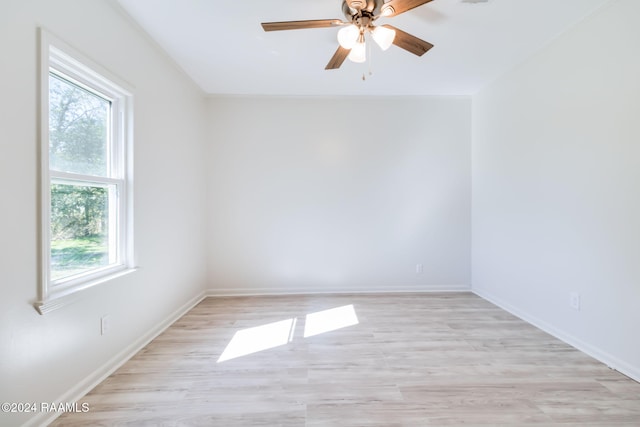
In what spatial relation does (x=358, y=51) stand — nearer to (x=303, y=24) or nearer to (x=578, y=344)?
(x=303, y=24)

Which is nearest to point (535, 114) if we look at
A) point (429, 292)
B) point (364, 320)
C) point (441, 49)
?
point (441, 49)

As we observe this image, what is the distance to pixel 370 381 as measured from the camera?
1843 millimetres

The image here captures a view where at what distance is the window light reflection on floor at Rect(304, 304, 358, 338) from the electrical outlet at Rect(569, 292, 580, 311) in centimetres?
183

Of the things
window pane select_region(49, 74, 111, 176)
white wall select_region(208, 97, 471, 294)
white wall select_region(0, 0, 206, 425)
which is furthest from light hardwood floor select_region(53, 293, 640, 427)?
window pane select_region(49, 74, 111, 176)

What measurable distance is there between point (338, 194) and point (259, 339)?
202cm

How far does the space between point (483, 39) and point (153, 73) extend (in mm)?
2910

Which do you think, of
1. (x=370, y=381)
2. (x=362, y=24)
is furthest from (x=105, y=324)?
(x=362, y=24)

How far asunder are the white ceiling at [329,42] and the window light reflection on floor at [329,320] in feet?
8.17

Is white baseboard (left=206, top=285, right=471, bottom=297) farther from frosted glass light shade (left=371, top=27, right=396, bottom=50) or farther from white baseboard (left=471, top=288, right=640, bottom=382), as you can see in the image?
frosted glass light shade (left=371, top=27, right=396, bottom=50)

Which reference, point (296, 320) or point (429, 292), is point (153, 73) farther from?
point (429, 292)

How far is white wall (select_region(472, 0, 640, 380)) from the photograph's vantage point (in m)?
1.89

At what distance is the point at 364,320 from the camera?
283 cm

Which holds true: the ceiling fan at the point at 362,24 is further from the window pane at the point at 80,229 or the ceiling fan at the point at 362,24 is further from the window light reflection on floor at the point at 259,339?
the window light reflection on floor at the point at 259,339

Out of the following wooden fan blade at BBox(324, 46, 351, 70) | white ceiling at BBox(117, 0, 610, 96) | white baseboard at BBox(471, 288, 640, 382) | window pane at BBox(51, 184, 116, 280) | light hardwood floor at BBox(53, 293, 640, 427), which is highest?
white ceiling at BBox(117, 0, 610, 96)
